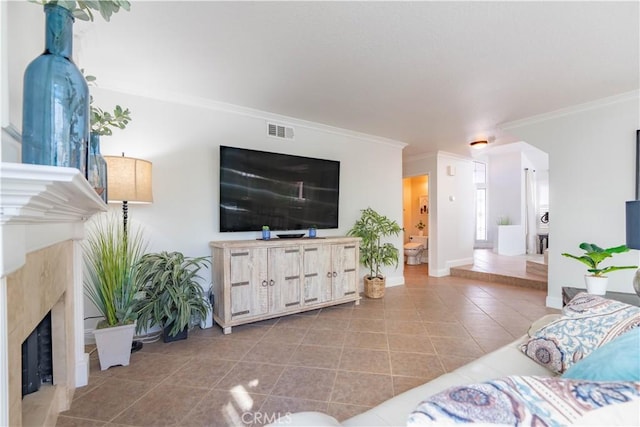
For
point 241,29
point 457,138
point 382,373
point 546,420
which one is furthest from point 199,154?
point 457,138

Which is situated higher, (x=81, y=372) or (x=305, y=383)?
(x=81, y=372)

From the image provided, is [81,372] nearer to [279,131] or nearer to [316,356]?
[316,356]

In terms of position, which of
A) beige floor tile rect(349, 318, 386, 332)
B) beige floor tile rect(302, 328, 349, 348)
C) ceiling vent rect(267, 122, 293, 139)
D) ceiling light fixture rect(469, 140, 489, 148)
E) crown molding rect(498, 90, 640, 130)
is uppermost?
crown molding rect(498, 90, 640, 130)

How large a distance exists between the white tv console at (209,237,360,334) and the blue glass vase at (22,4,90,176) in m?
1.85

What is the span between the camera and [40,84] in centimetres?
82

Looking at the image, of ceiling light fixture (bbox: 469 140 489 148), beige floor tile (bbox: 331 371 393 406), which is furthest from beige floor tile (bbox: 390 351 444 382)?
ceiling light fixture (bbox: 469 140 489 148)

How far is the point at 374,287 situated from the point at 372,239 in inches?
27.4

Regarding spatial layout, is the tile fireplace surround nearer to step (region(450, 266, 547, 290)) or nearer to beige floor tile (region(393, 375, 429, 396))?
beige floor tile (region(393, 375, 429, 396))

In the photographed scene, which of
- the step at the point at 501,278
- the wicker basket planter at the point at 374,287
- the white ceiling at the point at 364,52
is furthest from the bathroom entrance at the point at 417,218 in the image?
the white ceiling at the point at 364,52

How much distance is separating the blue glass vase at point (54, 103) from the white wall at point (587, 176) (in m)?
4.54

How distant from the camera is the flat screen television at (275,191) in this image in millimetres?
3049

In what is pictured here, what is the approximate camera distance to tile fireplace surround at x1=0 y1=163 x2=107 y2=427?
0.65m

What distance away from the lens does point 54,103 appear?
0.83m

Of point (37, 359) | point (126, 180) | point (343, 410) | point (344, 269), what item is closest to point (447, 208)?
point (344, 269)
